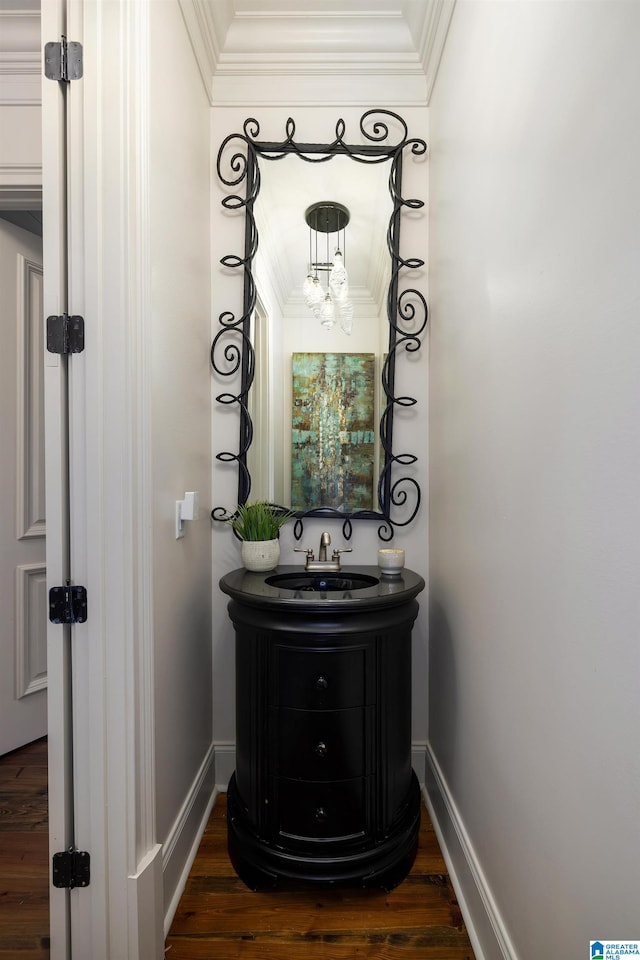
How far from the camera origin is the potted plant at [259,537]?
170 centimetres

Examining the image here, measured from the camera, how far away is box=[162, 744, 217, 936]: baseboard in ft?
4.32

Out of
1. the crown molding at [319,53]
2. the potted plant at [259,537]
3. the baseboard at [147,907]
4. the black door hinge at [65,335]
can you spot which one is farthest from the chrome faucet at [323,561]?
the crown molding at [319,53]

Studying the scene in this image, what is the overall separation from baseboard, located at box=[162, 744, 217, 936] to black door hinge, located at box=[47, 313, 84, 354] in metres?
1.36

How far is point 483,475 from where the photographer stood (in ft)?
4.20

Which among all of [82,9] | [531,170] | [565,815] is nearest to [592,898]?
[565,815]

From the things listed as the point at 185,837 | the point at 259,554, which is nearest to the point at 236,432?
the point at 259,554

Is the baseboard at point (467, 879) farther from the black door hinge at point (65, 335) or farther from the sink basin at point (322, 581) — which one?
the black door hinge at point (65, 335)

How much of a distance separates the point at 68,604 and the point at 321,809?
93 cm

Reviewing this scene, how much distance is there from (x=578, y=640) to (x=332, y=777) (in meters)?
0.91

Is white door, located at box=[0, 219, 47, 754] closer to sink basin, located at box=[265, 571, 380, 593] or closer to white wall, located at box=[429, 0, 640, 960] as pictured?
sink basin, located at box=[265, 571, 380, 593]

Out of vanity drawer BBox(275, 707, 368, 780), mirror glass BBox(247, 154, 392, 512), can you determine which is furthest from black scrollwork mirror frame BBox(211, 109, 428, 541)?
vanity drawer BBox(275, 707, 368, 780)

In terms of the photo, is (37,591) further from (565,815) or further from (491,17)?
(491,17)

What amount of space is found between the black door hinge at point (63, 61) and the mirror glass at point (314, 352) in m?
0.86

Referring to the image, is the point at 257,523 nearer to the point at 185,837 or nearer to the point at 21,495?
the point at 185,837
